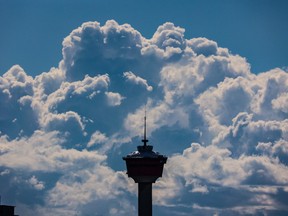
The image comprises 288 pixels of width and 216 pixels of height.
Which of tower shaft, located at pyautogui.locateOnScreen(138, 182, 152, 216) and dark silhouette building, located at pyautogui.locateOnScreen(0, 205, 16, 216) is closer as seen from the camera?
tower shaft, located at pyautogui.locateOnScreen(138, 182, 152, 216)

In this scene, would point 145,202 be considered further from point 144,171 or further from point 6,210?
point 6,210

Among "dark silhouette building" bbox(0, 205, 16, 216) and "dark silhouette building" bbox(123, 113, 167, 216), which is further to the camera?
"dark silhouette building" bbox(0, 205, 16, 216)

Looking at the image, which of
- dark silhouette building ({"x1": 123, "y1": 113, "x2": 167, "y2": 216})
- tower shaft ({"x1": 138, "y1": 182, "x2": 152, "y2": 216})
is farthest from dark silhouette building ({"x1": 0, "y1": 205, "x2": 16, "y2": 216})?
tower shaft ({"x1": 138, "y1": 182, "x2": 152, "y2": 216})

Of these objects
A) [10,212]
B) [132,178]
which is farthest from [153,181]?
[10,212]

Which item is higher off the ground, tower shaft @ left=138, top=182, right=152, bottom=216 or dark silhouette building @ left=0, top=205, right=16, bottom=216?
dark silhouette building @ left=0, top=205, right=16, bottom=216

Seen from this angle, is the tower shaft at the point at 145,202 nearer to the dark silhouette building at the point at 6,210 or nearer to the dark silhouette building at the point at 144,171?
the dark silhouette building at the point at 144,171

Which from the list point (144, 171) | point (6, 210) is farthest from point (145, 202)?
point (6, 210)

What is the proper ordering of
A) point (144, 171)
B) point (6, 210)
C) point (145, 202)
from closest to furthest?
point (145, 202)
point (144, 171)
point (6, 210)

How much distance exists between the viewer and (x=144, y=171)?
116 metres

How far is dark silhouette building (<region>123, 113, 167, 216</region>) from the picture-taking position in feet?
370

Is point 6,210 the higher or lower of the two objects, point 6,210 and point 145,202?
the higher

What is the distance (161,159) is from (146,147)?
161 inches

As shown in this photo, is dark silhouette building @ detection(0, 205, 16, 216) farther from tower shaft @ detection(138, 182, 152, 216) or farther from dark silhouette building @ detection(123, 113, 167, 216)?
tower shaft @ detection(138, 182, 152, 216)

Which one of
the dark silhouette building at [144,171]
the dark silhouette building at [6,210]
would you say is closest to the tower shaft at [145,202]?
the dark silhouette building at [144,171]
